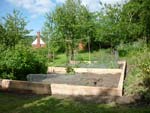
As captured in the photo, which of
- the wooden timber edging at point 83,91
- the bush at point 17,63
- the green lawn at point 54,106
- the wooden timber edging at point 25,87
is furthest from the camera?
the bush at point 17,63

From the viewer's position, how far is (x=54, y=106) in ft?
23.0

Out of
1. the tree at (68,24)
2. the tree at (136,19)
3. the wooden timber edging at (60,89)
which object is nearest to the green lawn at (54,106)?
the wooden timber edging at (60,89)

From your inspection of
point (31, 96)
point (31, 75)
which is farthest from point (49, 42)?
point (31, 96)

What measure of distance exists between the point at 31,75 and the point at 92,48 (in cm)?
2157

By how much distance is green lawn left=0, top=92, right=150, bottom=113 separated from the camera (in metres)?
6.54

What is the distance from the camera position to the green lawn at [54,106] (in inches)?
257

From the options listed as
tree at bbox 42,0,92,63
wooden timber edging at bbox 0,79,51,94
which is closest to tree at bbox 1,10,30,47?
tree at bbox 42,0,92,63

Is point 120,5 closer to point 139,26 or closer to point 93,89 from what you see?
point 139,26

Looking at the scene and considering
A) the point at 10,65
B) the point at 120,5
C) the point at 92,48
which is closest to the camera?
the point at 10,65

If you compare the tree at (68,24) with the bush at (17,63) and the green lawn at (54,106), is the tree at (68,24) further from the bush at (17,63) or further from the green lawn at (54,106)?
the green lawn at (54,106)

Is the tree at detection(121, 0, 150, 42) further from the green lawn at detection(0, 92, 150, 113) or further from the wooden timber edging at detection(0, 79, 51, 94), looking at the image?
the green lawn at detection(0, 92, 150, 113)

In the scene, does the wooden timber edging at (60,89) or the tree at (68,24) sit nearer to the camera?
the wooden timber edging at (60,89)

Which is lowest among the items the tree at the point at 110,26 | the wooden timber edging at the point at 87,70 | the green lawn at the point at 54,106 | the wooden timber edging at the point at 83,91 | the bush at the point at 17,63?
the green lawn at the point at 54,106

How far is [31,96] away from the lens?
848 cm
